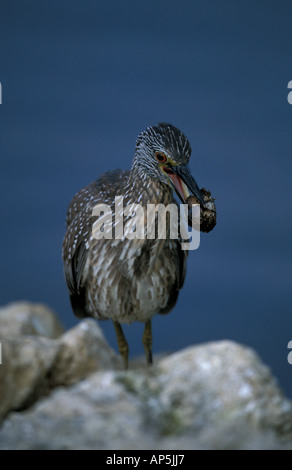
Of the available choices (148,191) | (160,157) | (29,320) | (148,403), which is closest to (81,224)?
(148,191)

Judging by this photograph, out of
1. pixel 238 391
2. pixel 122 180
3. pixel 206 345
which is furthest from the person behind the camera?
pixel 122 180

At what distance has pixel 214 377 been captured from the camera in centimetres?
228

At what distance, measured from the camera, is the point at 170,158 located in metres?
3.48

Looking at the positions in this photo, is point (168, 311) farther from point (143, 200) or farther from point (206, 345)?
point (206, 345)

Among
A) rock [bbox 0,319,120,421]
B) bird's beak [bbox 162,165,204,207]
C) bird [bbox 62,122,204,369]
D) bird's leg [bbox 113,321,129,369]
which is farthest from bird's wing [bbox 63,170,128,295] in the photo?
rock [bbox 0,319,120,421]

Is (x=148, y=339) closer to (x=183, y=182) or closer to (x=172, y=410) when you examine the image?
(x=183, y=182)

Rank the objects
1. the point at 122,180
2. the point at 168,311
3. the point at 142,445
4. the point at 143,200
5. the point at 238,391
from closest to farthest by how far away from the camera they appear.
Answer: the point at 142,445 → the point at 238,391 → the point at 143,200 → the point at 122,180 → the point at 168,311

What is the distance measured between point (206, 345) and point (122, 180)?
1.96m

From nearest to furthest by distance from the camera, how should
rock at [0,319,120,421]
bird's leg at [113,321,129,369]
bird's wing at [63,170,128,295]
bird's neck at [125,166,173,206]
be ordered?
rock at [0,319,120,421], bird's neck at [125,166,173,206], bird's wing at [63,170,128,295], bird's leg at [113,321,129,369]

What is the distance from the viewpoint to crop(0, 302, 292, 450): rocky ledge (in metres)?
2.13

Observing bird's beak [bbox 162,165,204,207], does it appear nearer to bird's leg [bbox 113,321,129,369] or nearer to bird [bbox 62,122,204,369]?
bird [bbox 62,122,204,369]

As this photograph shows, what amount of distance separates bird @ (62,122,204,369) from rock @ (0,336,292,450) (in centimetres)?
129
